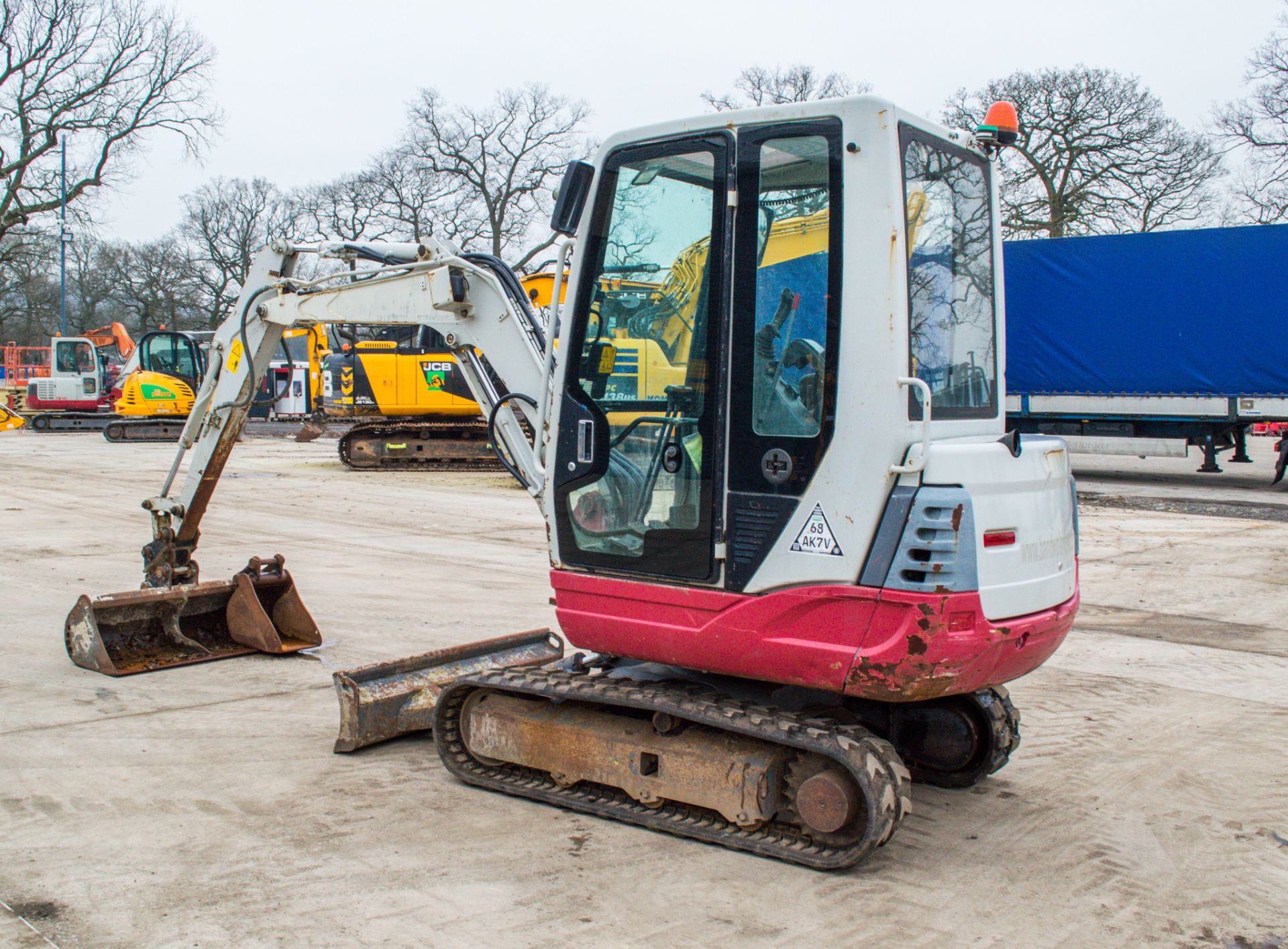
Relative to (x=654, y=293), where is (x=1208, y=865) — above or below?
below

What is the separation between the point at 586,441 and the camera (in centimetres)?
446

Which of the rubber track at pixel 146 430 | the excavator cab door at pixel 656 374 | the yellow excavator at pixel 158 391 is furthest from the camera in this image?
the yellow excavator at pixel 158 391

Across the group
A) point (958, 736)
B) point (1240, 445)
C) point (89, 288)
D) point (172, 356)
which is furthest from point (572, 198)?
point (89, 288)

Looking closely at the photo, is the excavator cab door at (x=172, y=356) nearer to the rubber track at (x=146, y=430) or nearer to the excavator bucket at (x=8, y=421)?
the rubber track at (x=146, y=430)

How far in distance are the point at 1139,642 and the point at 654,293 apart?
525 cm

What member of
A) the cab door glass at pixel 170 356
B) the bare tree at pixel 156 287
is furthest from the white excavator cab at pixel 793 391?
the bare tree at pixel 156 287

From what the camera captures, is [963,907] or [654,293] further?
[654,293]

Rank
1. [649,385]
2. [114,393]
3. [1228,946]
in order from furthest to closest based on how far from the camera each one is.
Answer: [114,393]
[649,385]
[1228,946]

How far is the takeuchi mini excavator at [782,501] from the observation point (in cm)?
382

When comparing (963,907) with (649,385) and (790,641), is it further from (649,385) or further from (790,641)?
(649,385)

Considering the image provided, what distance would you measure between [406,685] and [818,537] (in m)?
2.36

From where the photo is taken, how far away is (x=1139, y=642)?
790cm

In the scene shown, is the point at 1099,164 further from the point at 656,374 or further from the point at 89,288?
the point at 89,288

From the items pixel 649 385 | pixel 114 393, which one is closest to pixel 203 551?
pixel 649 385
